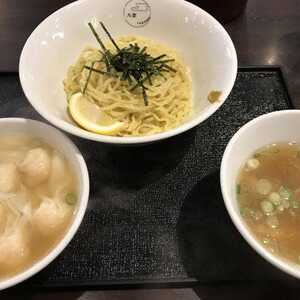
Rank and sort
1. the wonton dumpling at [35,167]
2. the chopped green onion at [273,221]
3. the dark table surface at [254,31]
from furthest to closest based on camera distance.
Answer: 1. the dark table surface at [254,31]
2. the wonton dumpling at [35,167]
3. the chopped green onion at [273,221]

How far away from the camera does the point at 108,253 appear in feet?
4.88

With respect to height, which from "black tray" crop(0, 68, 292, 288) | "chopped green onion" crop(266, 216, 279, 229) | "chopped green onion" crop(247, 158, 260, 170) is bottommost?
"black tray" crop(0, 68, 292, 288)

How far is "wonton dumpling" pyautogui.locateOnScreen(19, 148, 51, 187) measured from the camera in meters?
1.52

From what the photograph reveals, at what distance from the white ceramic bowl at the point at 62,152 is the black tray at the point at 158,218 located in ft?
0.60

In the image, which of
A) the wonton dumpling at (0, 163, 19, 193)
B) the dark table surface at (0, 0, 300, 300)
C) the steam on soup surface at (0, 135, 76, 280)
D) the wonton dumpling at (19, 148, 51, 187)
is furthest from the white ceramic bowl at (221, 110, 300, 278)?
the wonton dumpling at (0, 163, 19, 193)

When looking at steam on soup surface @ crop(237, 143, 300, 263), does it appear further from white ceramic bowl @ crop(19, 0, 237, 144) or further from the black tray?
white ceramic bowl @ crop(19, 0, 237, 144)

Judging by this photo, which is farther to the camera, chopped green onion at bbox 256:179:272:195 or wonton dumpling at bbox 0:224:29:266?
chopped green onion at bbox 256:179:272:195

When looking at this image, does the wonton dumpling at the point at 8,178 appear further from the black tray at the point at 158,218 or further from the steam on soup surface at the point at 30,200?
the black tray at the point at 158,218

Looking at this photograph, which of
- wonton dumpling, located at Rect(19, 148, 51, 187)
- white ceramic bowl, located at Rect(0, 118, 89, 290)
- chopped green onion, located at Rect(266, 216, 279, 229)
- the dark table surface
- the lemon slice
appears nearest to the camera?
white ceramic bowl, located at Rect(0, 118, 89, 290)

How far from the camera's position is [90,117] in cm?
180

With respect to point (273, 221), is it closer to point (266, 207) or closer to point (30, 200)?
point (266, 207)

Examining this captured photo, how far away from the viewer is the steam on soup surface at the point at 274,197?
1360 millimetres

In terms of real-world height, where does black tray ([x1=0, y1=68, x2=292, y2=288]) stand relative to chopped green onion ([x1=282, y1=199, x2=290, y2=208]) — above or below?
below

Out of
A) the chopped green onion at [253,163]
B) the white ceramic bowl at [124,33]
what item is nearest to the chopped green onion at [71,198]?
the white ceramic bowl at [124,33]
